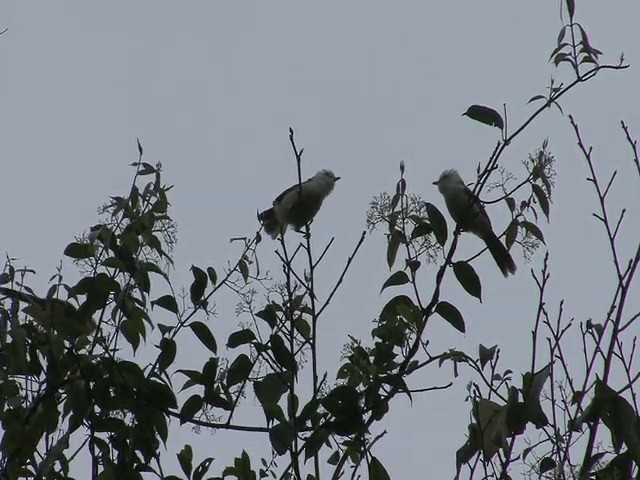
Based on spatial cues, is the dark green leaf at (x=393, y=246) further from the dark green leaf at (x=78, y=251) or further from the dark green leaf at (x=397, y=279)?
the dark green leaf at (x=78, y=251)

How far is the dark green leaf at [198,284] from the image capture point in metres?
3.62

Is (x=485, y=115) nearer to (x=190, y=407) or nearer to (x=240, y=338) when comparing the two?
(x=240, y=338)

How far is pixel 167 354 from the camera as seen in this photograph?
3367 mm

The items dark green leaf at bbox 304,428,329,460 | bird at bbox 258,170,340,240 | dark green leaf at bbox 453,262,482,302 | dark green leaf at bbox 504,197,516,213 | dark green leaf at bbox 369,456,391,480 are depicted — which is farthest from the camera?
bird at bbox 258,170,340,240

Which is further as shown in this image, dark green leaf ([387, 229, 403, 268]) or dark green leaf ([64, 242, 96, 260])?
dark green leaf ([387, 229, 403, 268])

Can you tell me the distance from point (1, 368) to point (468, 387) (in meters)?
1.67

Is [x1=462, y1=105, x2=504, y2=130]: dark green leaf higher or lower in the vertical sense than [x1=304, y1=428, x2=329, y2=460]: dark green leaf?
higher

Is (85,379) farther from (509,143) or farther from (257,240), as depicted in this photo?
(509,143)

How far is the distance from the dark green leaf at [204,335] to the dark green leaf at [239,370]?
0.09 metres

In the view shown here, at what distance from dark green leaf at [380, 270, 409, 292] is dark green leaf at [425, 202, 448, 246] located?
0.18 m

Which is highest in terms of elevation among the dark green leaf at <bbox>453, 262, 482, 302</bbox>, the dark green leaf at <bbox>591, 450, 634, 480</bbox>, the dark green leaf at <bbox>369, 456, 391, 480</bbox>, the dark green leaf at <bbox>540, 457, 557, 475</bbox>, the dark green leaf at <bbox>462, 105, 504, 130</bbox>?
the dark green leaf at <bbox>462, 105, 504, 130</bbox>

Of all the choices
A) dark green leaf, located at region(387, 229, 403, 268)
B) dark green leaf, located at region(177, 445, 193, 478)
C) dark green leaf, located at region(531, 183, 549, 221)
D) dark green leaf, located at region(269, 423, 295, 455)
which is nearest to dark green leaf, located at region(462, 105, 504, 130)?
dark green leaf, located at region(531, 183, 549, 221)

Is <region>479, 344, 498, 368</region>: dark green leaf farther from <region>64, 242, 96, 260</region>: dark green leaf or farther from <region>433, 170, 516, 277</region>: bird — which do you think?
<region>433, 170, 516, 277</region>: bird

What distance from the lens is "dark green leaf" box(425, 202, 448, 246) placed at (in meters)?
3.54
